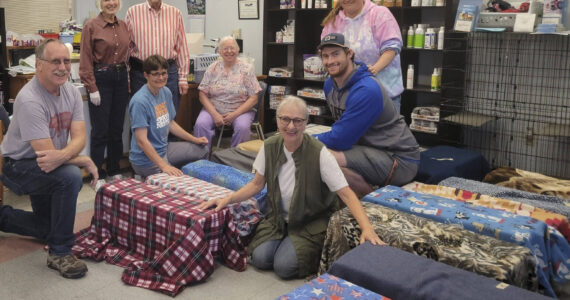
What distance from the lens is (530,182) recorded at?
3.59 meters

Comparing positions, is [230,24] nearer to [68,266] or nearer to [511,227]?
[68,266]

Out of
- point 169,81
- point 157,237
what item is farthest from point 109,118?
point 157,237

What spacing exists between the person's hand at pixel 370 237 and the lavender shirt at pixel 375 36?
153 cm

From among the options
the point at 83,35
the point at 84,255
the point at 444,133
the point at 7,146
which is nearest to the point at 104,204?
the point at 84,255

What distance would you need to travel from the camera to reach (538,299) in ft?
6.16

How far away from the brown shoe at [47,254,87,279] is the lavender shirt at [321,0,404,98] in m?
2.17

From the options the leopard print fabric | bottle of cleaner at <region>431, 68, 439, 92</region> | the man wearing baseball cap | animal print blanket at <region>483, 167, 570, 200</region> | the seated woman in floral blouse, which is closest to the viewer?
the leopard print fabric

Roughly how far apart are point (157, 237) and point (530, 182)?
236cm

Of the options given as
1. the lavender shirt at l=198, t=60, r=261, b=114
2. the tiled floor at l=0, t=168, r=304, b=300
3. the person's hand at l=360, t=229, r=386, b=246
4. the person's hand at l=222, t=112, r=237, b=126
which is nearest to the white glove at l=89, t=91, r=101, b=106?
the lavender shirt at l=198, t=60, r=261, b=114

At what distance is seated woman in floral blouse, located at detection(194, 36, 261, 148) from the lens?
453cm

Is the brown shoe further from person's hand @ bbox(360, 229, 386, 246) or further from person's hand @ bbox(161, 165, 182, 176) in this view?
person's hand @ bbox(360, 229, 386, 246)

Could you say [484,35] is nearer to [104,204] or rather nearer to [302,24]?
[302,24]

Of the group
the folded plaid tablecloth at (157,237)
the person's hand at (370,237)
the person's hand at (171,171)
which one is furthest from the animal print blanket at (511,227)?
the person's hand at (171,171)

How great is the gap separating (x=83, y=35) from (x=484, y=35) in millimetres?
3244
